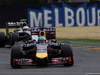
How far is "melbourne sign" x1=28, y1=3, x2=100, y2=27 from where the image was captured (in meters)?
31.4

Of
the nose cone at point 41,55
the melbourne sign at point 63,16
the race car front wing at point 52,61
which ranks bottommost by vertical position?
the race car front wing at point 52,61

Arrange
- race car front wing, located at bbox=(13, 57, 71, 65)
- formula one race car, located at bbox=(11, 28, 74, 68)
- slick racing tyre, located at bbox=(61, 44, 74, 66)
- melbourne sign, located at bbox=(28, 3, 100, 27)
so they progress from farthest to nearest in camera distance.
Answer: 1. melbourne sign, located at bbox=(28, 3, 100, 27)
2. slick racing tyre, located at bbox=(61, 44, 74, 66)
3. race car front wing, located at bbox=(13, 57, 71, 65)
4. formula one race car, located at bbox=(11, 28, 74, 68)

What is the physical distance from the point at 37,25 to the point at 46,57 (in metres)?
18.6

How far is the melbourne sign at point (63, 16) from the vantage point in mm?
31394

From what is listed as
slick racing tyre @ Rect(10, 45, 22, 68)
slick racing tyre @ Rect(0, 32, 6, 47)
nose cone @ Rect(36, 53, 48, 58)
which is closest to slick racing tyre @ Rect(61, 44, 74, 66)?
nose cone @ Rect(36, 53, 48, 58)

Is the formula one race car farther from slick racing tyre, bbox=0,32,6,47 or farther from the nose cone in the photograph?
slick racing tyre, bbox=0,32,6,47

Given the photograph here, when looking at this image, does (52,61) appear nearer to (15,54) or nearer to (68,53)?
(68,53)

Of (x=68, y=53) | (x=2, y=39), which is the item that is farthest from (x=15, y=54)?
(x=2, y=39)

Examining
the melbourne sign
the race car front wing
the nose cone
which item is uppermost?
the melbourne sign

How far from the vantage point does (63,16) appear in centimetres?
3150

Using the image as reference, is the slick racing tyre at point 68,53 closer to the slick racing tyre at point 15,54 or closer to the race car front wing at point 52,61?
the race car front wing at point 52,61

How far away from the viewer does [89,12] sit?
31906mm

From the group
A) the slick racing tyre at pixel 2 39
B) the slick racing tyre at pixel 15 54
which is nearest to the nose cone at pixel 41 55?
the slick racing tyre at pixel 15 54

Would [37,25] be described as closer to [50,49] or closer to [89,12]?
[89,12]
